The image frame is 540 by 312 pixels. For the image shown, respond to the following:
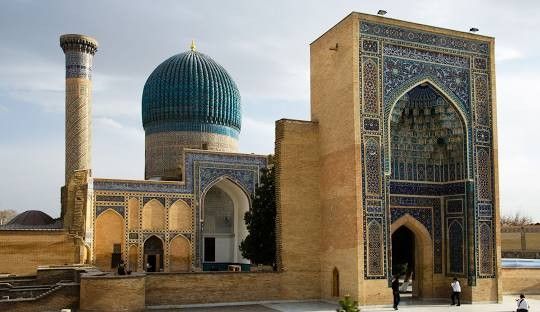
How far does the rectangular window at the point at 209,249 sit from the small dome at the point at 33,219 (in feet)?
17.3

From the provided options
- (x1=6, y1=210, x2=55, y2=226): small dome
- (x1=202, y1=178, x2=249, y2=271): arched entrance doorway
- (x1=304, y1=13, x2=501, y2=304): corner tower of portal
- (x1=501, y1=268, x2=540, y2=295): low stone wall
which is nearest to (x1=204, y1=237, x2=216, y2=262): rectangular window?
(x1=202, y1=178, x2=249, y2=271): arched entrance doorway

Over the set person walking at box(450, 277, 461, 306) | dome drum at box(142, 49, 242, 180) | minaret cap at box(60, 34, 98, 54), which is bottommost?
person walking at box(450, 277, 461, 306)

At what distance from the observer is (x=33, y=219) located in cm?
2155

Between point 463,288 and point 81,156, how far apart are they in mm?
13156

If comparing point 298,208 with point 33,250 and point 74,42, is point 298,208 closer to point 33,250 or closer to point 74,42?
point 33,250

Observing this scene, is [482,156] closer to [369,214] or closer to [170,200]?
Result: [369,214]

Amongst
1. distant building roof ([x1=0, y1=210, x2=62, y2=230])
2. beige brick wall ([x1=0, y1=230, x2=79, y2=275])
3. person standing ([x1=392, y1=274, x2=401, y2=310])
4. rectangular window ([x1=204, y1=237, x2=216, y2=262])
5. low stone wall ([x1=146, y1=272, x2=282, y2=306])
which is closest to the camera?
person standing ([x1=392, y1=274, x2=401, y2=310])

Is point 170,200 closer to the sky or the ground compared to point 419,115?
closer to the ground

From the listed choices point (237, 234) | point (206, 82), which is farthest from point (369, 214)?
point (206, 82)

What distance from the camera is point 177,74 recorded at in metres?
23.3

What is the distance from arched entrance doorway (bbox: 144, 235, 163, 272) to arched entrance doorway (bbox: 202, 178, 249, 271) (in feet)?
7.30

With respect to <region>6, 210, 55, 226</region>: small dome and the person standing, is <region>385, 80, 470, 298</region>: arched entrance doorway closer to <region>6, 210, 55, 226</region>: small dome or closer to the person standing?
the person standing

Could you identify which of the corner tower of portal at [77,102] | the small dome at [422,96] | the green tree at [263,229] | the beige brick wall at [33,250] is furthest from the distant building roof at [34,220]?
the small dome at [422,96]

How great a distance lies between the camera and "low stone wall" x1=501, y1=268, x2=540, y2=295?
13.9 meters
